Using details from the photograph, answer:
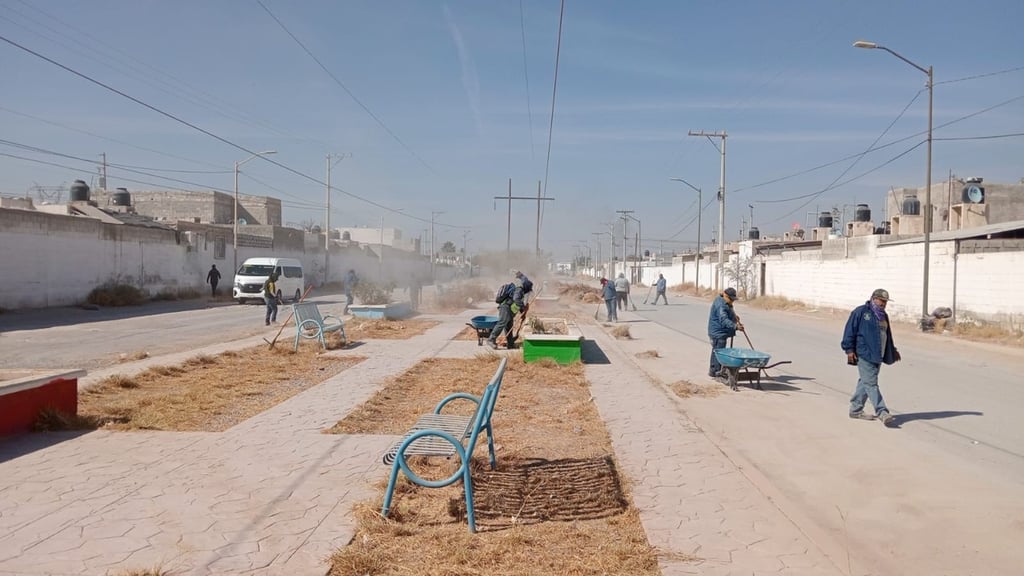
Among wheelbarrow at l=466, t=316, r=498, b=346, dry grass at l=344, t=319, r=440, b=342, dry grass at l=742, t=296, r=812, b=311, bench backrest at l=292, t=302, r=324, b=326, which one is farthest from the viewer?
dry grass at l=742, t=296, r=812, b=311

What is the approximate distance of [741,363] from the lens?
35.3 ft

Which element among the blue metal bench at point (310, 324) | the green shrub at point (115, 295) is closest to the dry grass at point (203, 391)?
the blue metal bench at point (310, 324)

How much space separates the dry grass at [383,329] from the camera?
18.2m

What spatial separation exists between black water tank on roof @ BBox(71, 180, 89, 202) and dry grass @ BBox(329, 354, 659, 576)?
42.4 meters

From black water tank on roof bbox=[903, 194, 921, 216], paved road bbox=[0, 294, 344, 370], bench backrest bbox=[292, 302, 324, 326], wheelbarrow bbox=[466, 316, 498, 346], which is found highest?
black water tank on roof bbox=[903, 194, 921, 216]

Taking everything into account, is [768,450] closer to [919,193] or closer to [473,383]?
[473,383]

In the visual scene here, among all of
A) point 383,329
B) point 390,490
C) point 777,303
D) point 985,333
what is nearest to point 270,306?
point 383,329

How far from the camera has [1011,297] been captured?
20297 mm

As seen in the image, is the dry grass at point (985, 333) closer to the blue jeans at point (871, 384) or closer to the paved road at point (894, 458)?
the paved road at point (894, 458)

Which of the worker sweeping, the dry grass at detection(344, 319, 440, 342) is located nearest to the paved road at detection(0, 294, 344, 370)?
the dry grass at detection(344, 319, 440, 342)

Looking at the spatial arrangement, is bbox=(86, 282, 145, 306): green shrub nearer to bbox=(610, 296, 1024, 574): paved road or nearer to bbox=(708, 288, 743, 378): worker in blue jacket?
bbox=(610, 296, 1024, 574): paved road

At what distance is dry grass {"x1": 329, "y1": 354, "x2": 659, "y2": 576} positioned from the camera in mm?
4172

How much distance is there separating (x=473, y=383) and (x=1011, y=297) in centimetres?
1755

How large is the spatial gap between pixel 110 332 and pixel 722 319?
15.9 m
